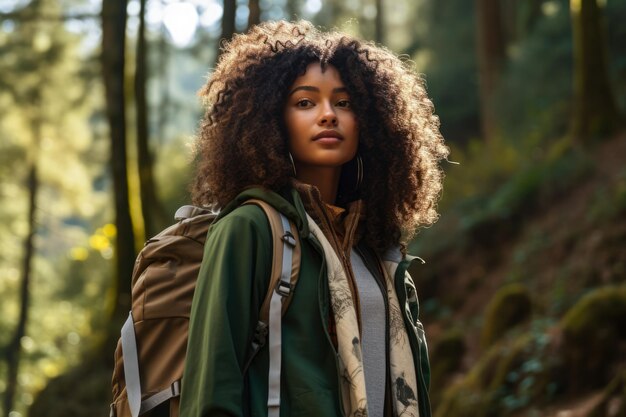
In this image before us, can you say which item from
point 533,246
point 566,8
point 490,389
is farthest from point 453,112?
point 490,389

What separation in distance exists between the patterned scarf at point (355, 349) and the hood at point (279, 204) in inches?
2.5

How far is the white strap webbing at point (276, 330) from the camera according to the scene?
319cm

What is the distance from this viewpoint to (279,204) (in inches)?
137

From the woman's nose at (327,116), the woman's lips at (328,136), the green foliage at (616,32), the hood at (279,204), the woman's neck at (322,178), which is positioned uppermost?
the green foliage at (616,32)

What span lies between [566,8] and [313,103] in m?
16.2

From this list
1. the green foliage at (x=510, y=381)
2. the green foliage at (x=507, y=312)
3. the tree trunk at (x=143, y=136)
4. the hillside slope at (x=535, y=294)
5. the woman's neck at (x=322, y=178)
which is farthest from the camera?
the tree trunk at (x=143, y=136)

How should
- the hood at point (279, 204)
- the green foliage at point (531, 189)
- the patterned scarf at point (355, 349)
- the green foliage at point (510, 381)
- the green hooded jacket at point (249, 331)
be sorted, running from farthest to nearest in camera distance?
1. the green foliage at point (531, 189)
2. the green foliage at point (510, 381)
3. the hood at point (279, 204)
4. the patterned scarf at point (355, 349)
5. the green hooded jacket at point (249, 331)

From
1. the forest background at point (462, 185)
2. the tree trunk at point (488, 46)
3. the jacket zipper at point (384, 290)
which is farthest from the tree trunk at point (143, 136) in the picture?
the jacket zipper at point (384, 290)

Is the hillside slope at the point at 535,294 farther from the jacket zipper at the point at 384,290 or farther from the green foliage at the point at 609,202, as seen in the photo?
the jacket zipper at the point at 384,290

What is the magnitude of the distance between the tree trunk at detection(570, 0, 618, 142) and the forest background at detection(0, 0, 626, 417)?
2 centimetres

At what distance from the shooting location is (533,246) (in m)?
13.7

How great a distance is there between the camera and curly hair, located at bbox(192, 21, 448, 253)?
3750 mm

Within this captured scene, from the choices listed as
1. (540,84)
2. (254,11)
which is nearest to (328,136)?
(254,11)

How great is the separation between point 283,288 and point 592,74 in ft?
38.3
